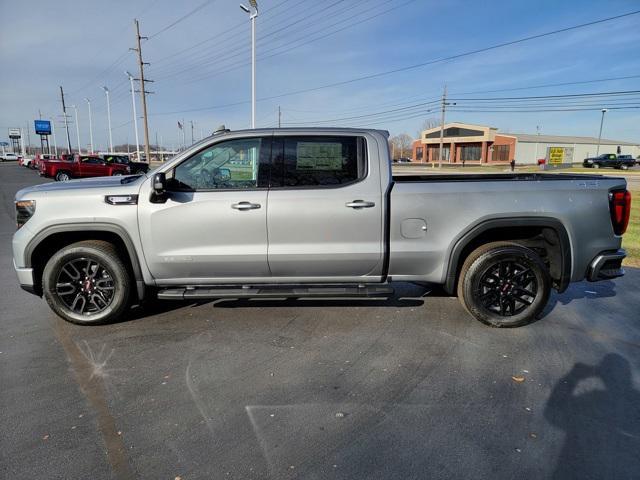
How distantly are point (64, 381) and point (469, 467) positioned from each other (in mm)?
2985

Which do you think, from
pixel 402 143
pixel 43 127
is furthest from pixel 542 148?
pixel 43 127

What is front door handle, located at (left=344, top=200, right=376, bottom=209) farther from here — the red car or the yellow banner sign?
the yellow banner sign

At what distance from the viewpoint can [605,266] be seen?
4.29 metres

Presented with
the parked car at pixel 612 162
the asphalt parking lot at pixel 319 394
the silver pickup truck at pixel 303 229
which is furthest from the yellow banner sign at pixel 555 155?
the silver pickup truck at pixel 303 229

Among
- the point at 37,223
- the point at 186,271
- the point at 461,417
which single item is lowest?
the point at 461,417

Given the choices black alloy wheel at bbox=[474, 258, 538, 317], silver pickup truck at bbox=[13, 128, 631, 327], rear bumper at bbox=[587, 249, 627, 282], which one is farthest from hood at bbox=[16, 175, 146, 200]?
rear bumper at bbox=[587, 249, 627, 282]

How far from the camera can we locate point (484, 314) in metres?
4.41

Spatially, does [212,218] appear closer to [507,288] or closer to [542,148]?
Result: [507,288]

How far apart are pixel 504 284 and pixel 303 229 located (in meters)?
2.12

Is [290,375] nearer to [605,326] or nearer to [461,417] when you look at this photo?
[461,417]

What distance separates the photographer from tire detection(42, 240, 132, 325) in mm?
4293

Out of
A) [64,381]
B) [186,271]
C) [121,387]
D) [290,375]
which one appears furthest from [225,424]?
[186,271]

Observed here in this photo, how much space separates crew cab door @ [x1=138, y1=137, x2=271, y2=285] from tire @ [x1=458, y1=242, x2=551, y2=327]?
207cm

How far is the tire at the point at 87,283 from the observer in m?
4.29
